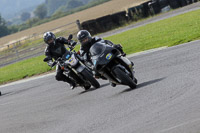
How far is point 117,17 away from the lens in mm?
37062

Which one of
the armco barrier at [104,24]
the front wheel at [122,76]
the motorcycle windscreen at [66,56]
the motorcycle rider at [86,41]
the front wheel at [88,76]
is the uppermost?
the motorcycle rider at [86,41]

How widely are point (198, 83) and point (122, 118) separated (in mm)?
1785

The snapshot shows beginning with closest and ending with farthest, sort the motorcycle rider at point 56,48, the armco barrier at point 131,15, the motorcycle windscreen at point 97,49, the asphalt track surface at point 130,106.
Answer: the asphalt track surface at point 130,106 < the motorcycle windscreen at point 97,49 < the motorcycle rider at point 56,48 < the armco barrier at point 131,15

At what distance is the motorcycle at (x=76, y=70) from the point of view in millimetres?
12766

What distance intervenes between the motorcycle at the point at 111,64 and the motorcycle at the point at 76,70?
1896 mm

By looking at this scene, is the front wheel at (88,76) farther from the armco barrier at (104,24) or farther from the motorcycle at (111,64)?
the armco barrier at (104,24)

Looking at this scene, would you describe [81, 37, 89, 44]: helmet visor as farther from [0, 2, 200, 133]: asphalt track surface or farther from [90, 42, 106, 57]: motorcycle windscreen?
[0, 2, 200, 133]: asphalt track surface

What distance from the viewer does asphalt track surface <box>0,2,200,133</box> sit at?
7.08 metres

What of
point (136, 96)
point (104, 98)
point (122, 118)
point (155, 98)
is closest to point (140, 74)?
point (104, 98)


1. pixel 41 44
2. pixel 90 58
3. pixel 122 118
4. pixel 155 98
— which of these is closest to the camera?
pixel 122 118

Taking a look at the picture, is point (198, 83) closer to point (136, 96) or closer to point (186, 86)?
point (186, 86)

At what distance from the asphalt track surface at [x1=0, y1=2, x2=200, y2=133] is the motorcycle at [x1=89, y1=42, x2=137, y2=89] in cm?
31

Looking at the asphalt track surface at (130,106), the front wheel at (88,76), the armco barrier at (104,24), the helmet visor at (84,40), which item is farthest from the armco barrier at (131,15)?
the helmet visor at (84,40)

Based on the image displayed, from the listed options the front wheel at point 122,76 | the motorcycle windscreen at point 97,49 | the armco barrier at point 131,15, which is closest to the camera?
the front wheel at point 122,76
